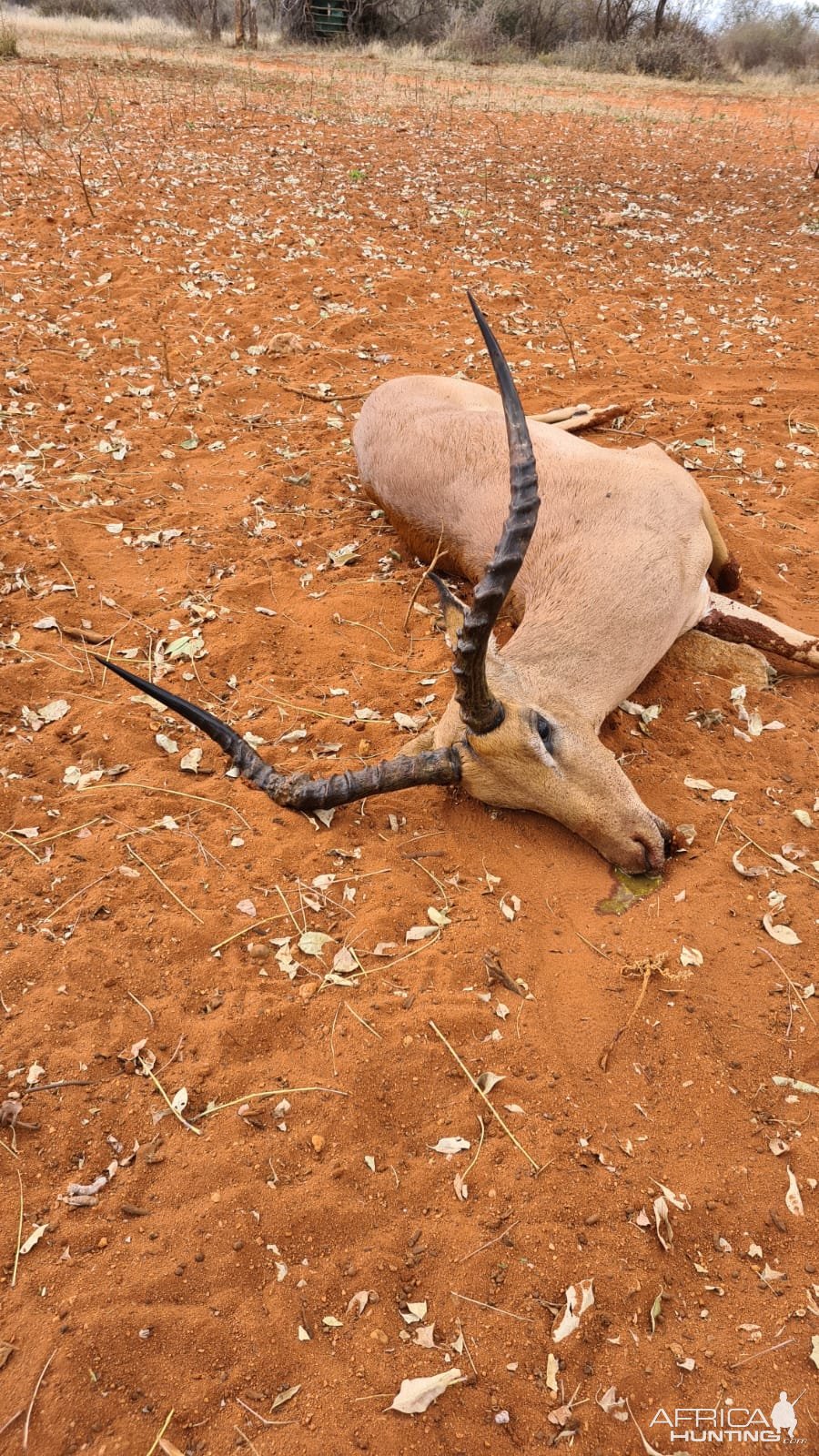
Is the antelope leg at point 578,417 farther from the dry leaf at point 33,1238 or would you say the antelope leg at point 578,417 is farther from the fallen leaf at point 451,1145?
the dry leaf at point 33,1238

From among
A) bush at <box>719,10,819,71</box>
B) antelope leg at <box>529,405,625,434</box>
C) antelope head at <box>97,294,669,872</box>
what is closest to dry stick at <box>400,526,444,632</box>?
antelope head at <box>97,294,669,872</box>

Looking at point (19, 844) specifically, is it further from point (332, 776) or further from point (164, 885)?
point (332, 776)

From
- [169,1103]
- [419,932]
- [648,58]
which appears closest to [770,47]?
→ [648,58]

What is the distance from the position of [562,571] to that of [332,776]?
1823 millimetres

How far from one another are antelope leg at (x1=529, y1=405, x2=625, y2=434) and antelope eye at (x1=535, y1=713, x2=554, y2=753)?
3.91m

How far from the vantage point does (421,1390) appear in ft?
7.64

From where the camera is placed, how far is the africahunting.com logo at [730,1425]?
88.0 inches

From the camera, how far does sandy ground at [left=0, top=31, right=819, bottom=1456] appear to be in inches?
94.3

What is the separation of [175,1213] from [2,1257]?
1.67 feet

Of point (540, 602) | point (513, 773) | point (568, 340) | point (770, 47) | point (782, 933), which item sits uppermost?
point (770, 47)

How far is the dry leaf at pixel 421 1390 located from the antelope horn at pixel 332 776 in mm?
1968

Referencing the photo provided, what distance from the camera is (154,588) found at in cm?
566

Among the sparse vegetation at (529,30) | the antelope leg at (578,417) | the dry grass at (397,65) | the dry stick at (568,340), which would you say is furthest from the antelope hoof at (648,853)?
the sparse vegetation at (529,30)

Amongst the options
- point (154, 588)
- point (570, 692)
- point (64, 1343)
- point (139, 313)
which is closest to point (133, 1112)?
point (64, 1343)
